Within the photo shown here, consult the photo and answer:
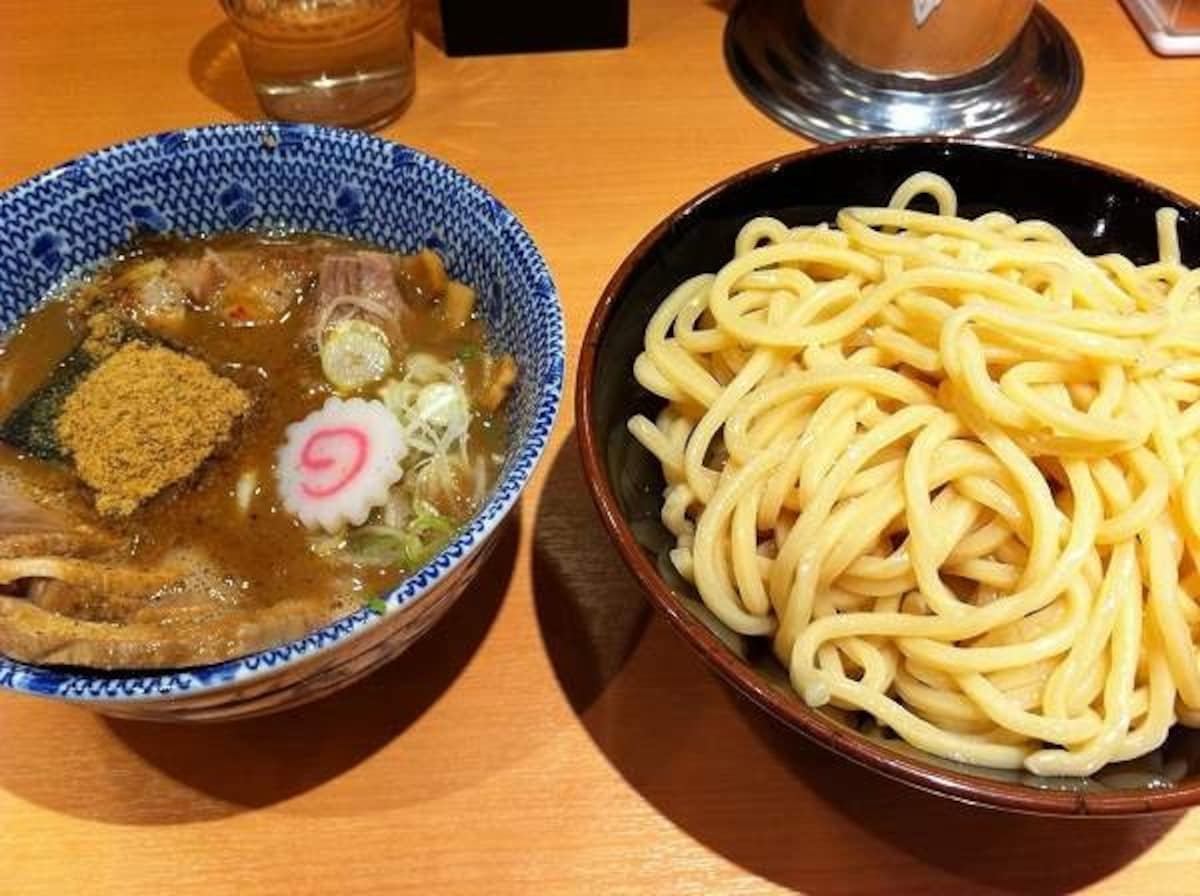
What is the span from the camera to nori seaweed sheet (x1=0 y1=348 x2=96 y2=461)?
43.8 inches

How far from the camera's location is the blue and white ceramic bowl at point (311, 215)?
3.41 feet

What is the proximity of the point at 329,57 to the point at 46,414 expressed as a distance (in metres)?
0.78

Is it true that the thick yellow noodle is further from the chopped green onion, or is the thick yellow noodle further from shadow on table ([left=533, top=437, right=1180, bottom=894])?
the chopped green onion

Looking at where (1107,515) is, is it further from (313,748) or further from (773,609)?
(313,748)

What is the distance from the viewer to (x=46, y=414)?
3.72ft

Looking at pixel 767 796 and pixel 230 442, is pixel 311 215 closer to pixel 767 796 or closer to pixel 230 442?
pixel 230 442

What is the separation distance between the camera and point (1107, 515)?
38.6 inches

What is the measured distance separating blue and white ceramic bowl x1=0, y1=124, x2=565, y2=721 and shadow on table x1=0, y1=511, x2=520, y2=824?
0.39 ft

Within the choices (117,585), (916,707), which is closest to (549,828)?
(916,707)

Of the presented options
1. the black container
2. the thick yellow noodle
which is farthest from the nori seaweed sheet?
the black container

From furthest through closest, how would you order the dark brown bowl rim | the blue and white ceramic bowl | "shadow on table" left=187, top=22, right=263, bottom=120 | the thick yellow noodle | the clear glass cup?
"shadow on table" left=187, top=22, right=263, bottom=120 < the clear glass cup < the blue and white ceramic bowl < the thick yellow noodle < the dark brown bowl rim

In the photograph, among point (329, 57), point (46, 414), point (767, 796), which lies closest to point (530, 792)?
point (767, 796)

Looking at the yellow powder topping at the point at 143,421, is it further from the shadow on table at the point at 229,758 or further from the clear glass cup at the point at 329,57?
the clear glass cup at the point at 329,57

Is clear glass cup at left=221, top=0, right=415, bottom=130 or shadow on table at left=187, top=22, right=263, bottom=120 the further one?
shadow on table at left=187, top=22, right=263, bottom=120
